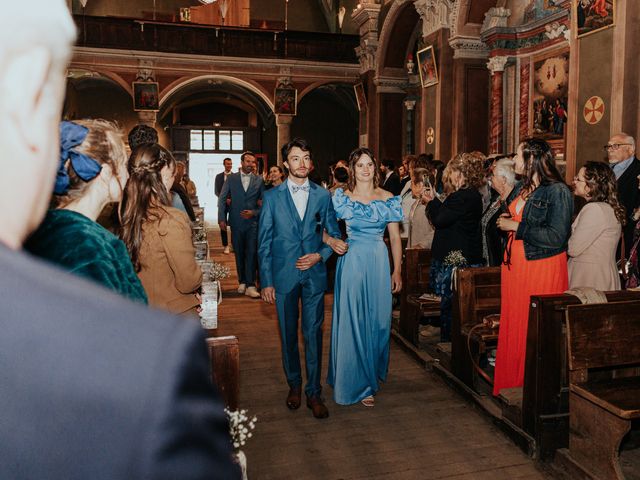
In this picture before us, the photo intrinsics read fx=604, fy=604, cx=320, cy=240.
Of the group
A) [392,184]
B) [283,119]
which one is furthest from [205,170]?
[392,184]

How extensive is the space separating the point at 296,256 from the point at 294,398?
1041 mm

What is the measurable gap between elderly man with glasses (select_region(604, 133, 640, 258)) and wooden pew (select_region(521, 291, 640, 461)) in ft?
10.5

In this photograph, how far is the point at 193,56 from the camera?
19250 millimetres

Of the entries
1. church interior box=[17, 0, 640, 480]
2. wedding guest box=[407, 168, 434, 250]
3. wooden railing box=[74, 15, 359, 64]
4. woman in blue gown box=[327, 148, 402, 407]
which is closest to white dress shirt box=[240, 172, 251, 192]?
church interior box=[17, 0, 640, 480]

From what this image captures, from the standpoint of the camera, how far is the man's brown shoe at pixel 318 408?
419 cm

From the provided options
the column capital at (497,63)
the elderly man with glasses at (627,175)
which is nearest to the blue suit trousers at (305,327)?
the elderly man with glasses at (627,175)

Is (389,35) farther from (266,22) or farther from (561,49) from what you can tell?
(266,22)

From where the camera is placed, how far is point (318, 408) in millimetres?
4199

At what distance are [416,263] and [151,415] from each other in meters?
5.64

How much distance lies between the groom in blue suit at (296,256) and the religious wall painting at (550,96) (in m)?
8.02

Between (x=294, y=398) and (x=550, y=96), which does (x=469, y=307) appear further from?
(x=550, y=96)

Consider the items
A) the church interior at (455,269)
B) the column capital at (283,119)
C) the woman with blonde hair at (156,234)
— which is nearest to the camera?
the woman with blonde hair at (156,234)

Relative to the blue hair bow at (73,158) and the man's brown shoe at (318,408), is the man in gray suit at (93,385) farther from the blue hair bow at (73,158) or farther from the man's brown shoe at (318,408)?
the man's brown shoe at (318,408)

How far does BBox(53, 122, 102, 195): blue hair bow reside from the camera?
1.30 metres
